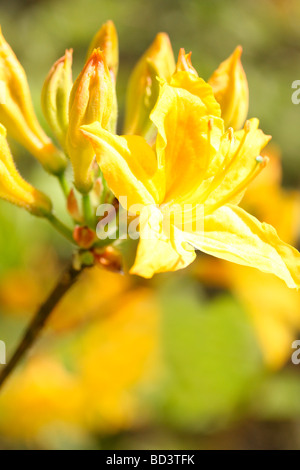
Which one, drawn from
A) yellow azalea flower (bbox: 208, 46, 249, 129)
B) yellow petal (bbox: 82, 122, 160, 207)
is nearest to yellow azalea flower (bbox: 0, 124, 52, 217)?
yellow petal (bbox: 82, 122, 160, 207)

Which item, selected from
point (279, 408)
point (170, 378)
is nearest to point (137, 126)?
point (170, 378)

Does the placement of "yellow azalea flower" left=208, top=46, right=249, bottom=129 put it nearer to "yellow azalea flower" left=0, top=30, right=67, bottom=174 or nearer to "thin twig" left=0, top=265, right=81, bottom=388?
"yellow azalea flower" left=0, top=30, right=67, bottom=174

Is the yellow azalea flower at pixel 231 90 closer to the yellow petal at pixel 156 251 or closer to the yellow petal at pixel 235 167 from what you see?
the yellow petal at pixel 235 167

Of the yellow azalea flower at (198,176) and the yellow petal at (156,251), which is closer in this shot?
the yellow petal at (156,251)

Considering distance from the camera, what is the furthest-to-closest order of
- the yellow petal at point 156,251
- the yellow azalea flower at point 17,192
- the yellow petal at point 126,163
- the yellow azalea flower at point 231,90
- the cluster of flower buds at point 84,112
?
1. the yellow azalea flower at point 231,90
2. the yellow azalea flower at point 17,192
3. the cluster of flower buds at point 84,112
4. the yellow petal at point 126,163
5. the yellow petal at point 156,251

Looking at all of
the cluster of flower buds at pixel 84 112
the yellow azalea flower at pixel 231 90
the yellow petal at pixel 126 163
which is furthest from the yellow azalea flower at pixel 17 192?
the yellow azalea flower at pixel 231 90
